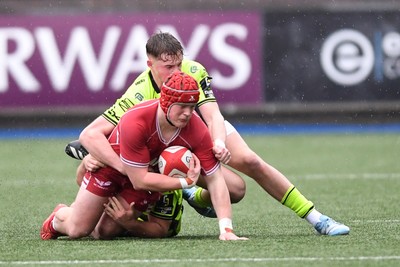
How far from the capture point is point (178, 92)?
257 inches

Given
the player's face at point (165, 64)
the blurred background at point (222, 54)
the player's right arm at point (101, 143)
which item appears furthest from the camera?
the blurred background at point (222, 54)

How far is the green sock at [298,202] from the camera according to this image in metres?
A: 7.23

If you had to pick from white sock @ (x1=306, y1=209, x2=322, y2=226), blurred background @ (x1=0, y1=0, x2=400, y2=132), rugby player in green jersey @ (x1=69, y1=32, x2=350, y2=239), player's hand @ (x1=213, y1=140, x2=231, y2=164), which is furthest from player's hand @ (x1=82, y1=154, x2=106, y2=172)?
blurred background @ (x1=0, y1=0, x2=400, y2=132)

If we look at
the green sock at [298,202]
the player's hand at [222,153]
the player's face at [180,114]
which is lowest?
the green sock at [298,202]

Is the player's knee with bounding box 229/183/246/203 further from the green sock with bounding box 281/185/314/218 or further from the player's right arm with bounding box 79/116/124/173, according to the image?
the player's right arm with bounding box 79/116/124/173

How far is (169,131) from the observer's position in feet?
22.4

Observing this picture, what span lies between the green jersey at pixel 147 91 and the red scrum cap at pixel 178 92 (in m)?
0.75

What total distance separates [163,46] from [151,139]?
2.21 ft

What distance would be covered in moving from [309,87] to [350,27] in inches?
41.9

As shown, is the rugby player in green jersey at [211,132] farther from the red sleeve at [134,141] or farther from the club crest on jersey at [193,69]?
the red sleeve at [134,141]

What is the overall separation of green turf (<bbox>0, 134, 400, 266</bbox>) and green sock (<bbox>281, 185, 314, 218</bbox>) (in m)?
0.17

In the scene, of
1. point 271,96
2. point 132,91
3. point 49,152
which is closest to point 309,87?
point 271,96

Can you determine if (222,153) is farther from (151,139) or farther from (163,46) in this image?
(163,46)

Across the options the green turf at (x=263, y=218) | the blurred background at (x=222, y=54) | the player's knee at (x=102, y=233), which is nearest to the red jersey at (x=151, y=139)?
the green turf at (x=263, y=218)
